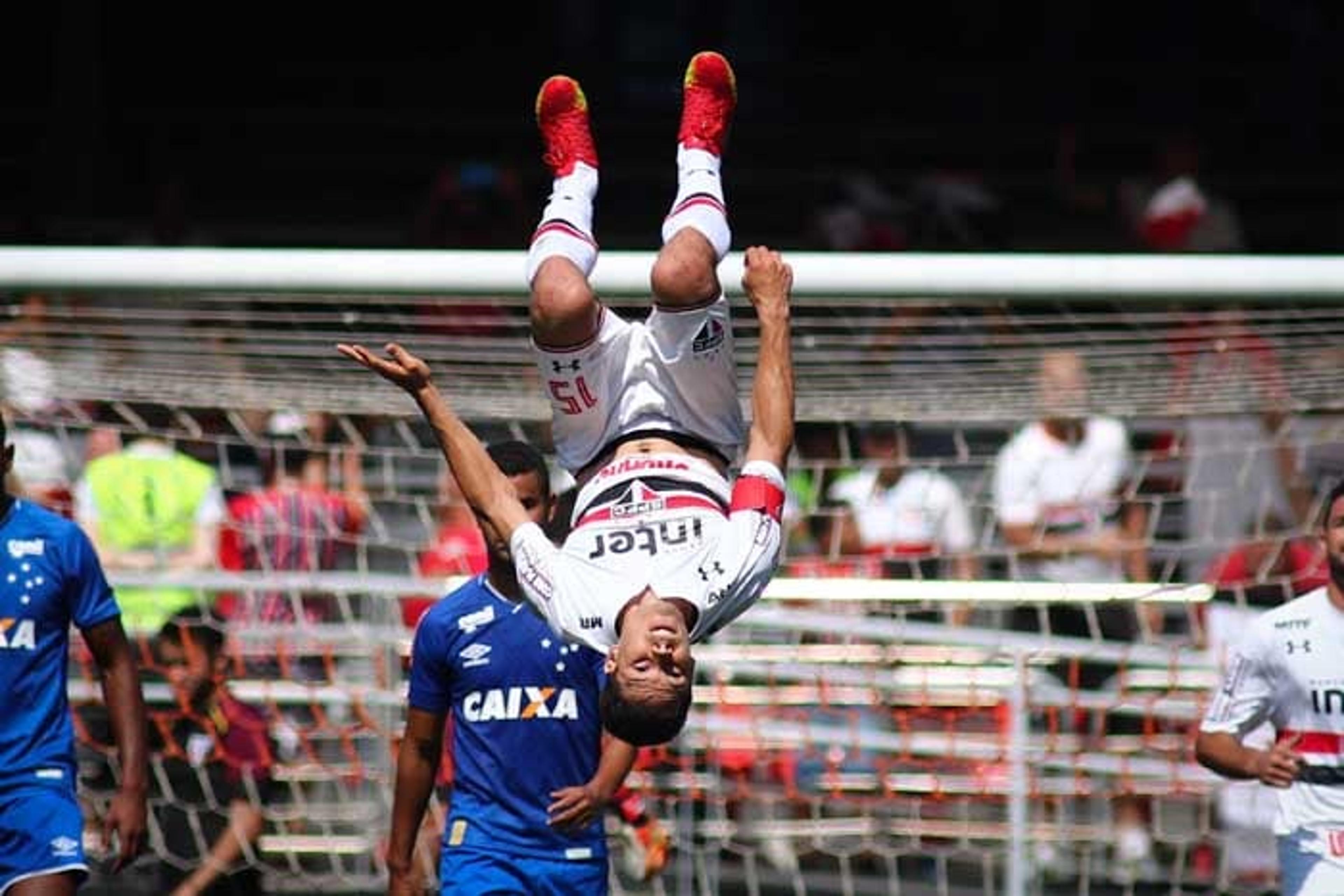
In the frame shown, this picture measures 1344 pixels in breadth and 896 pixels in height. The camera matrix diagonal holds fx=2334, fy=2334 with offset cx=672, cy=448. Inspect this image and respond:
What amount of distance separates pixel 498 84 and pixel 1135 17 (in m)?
4.85

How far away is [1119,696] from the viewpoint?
32.9ft

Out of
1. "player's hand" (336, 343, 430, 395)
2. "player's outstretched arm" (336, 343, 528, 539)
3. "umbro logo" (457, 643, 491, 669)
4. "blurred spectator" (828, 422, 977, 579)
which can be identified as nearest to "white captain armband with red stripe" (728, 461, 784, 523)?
"player's outstretched arm" (336, 343, 528, 539)

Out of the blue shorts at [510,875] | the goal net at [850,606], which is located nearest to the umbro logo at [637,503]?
the blue shorts at [510,875]

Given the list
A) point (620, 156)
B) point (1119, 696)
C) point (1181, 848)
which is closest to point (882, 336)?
point (1119, 696)

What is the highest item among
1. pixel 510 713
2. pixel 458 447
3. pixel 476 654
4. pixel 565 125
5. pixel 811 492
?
pixel 565 125

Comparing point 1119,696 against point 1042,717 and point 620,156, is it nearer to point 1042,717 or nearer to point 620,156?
point 1042,717

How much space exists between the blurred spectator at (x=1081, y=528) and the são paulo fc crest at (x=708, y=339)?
380cm

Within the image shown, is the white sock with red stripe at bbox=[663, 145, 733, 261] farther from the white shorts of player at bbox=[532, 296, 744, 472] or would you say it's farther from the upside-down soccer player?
the white shorts of player at bbox=[532, 296, 744, 472]

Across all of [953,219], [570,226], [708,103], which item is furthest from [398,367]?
[953,219]

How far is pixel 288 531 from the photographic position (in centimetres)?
1028

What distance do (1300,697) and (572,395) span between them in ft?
8.44

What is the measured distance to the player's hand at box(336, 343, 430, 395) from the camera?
651 centimetres

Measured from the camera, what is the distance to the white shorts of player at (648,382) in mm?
6836

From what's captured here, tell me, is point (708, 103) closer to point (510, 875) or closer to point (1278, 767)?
point (510, 875)
